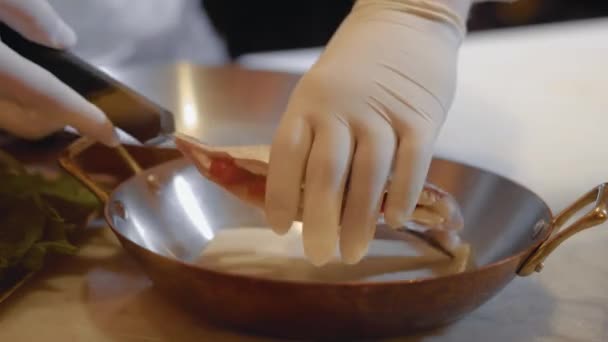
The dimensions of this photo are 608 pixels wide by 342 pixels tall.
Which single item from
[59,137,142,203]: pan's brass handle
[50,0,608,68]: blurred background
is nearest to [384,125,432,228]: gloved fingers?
[59,137,142,203]: pan's brass handle

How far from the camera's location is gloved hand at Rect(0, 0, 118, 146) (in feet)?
1.39

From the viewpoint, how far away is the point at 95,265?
0.44 meters

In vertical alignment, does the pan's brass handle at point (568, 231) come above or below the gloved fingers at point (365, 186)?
below

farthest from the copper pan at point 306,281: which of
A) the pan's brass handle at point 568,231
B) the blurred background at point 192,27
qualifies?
the blurred background at point 192,27

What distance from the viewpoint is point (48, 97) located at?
16.9 inches

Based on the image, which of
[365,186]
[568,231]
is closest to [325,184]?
[365,186]

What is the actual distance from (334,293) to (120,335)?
0.40ft

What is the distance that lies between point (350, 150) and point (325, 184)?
→ 23 millimetres

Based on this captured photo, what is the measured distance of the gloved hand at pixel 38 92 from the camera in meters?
0.42

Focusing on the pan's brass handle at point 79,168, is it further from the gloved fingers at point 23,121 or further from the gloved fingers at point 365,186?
the gloved fingers at point 365,186

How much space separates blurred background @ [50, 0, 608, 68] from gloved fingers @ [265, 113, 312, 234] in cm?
42

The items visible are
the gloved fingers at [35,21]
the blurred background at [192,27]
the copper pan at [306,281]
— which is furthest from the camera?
the blurred background at [192,27]

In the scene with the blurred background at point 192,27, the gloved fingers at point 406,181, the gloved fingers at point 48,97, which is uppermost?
the gloved fingers at point 48,97

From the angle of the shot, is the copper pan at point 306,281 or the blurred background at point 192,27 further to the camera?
the blurred background at point 192,27
